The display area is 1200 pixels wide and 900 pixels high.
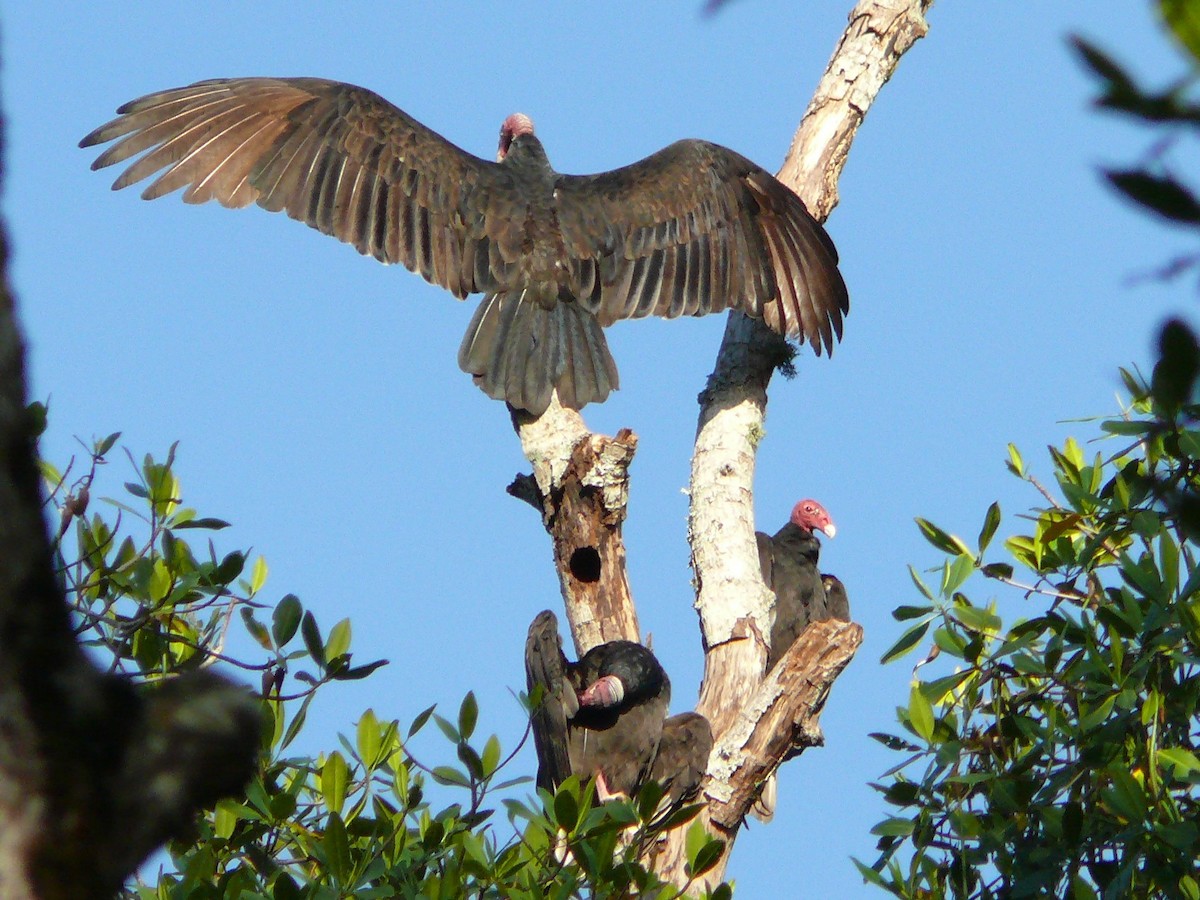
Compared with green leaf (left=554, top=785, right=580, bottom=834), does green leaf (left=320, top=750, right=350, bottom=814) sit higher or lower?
higher

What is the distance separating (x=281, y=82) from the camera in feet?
18.1

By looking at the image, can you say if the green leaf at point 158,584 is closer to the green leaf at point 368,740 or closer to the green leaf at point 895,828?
the green leaf at point 368,740

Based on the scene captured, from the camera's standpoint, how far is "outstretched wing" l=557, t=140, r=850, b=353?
17.1ft

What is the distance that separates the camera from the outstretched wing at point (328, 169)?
5168 mm

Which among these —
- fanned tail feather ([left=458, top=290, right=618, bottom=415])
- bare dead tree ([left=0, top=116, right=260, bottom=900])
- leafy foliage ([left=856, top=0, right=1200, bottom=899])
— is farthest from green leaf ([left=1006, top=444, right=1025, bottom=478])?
bare dead tree ([left=0, top=116, right=260, bottom=900])

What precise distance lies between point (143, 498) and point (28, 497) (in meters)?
2.39

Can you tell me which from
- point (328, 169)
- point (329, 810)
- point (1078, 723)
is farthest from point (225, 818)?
point (328, 169)

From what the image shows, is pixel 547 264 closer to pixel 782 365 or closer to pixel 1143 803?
pixel 782 365

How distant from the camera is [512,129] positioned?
20.9ft

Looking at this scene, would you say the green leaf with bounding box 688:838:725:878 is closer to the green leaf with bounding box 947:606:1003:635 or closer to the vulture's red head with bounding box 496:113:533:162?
the green leaf with bounding box 947:606:1003:635

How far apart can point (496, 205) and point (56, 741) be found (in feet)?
14.7

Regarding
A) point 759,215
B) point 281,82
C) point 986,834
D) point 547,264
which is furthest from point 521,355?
point 986,834

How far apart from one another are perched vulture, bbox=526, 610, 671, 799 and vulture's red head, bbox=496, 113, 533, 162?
281cm

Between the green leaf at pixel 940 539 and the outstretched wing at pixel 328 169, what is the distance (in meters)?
1.98
